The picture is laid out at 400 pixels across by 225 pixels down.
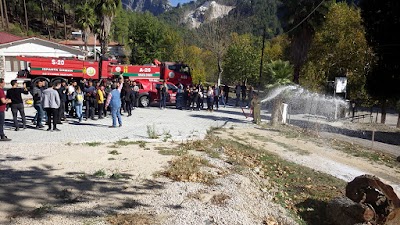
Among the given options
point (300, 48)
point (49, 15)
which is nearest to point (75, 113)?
point (300, 48)

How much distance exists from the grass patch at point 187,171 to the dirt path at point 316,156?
4.19 metres

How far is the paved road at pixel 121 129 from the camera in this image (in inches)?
394

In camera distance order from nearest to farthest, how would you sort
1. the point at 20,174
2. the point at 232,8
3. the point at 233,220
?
the point at 233,220
the point at 20,174
the point at 232,8

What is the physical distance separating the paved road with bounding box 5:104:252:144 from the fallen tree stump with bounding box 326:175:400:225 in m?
5.48

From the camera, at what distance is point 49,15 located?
229 ft

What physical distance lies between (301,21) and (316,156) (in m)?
14.0

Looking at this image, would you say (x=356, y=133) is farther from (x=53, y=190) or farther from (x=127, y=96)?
(x=53, y=190)

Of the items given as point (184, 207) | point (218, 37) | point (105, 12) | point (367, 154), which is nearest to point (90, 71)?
point (105, 12)

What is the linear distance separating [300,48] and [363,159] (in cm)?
1384

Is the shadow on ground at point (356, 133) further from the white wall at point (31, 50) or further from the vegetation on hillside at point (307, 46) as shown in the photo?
the white wall at point (31, 50)

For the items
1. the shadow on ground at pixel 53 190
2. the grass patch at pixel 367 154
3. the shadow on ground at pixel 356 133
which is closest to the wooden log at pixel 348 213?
the shadow on ground at pixel 53 190

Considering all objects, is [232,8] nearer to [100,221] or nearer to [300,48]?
[300,48]

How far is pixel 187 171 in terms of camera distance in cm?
711

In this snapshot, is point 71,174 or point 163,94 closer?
point 71,174
